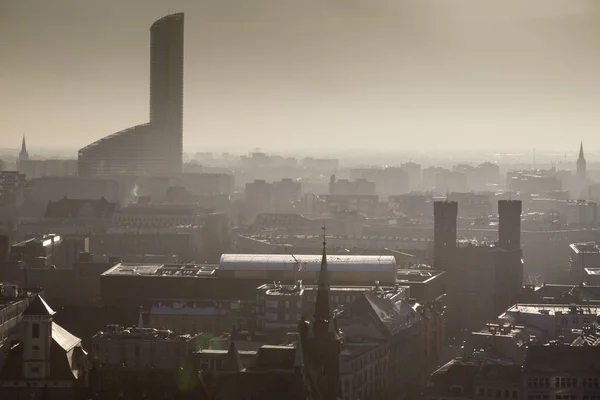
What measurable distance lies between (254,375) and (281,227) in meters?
109

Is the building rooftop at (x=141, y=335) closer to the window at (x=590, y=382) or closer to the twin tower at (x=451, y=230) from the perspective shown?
the window at (x=590, y=382)

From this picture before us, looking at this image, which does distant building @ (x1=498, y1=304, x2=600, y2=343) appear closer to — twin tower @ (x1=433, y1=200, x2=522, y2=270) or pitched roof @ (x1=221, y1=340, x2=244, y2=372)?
pitched roof @ (x1=221, y1=340, x2=244, y2=372)

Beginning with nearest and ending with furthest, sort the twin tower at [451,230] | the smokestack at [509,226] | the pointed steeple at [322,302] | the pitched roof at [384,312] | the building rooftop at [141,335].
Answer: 1. the pointed steeple at [322,302]
2. the building rooftop at [141,335]
3. the pitched roof at [384,312]
4. the twin tower at [451,230]
5. the smokestack at [509,226]

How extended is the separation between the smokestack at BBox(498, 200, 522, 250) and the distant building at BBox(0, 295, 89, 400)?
50373 mm

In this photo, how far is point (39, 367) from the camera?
5953 centimetres

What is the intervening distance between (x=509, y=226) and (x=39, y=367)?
53.5m

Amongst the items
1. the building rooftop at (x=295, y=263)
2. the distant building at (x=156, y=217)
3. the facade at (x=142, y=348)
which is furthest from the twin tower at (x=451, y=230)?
the distant building at (x=156, y=217)

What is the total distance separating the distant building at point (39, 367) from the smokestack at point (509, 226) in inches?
1983

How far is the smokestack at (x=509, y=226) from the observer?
106 meters

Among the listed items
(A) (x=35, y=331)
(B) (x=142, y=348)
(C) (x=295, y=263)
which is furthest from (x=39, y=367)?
(C) (x=295, y=263)

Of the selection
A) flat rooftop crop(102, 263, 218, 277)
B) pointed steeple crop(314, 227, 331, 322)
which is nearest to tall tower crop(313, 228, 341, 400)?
pointed steeple crop(314, 227, 331, 322)

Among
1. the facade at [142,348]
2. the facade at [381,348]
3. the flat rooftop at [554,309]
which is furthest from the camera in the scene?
the flat rooftop at [554,309]

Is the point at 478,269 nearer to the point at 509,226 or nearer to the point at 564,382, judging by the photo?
the point at 509,226

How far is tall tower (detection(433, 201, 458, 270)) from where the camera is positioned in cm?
10350
